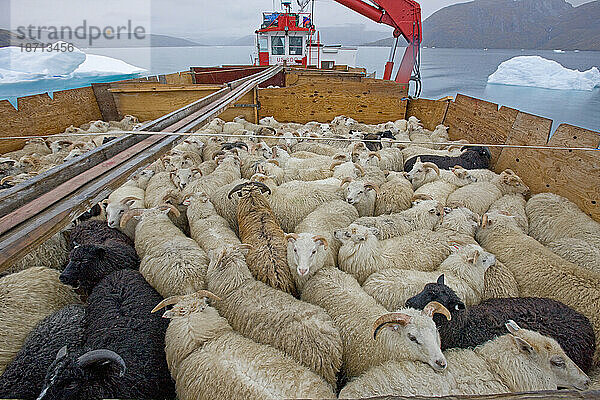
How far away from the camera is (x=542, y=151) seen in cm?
468

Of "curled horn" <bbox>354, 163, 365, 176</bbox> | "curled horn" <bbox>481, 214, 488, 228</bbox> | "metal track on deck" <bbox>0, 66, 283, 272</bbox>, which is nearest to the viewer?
"metal track on deck" <bbox>0, 66, 283, 272</bbox>

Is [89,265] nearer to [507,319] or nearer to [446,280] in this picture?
[446,280]

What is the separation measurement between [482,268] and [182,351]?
2805mm

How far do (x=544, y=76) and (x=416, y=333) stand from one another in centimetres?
2740

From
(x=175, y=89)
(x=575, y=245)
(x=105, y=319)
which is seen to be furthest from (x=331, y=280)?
(x=175, y=89)

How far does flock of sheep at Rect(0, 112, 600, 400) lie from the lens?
2084mm

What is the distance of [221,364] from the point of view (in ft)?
6.88

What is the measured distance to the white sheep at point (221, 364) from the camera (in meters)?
1.94

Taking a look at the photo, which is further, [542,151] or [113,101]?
[113,101]

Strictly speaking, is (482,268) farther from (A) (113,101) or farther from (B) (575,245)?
(A) (113,101)

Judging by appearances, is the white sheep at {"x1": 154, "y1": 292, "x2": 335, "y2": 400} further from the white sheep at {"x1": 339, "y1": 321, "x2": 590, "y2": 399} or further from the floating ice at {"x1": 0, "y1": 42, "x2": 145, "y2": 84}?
the floating ice at {"x1": 0, "y1": 42, "x2": 145, "y2": 84}

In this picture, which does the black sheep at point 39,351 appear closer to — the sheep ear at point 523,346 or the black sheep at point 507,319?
the black sheep at point 507,319

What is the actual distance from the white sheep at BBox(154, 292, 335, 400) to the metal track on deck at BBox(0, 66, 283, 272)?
3.40 ft

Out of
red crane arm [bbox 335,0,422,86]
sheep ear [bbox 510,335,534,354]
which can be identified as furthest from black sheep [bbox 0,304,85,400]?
red crane arm [bbox 335,0,422,86]
